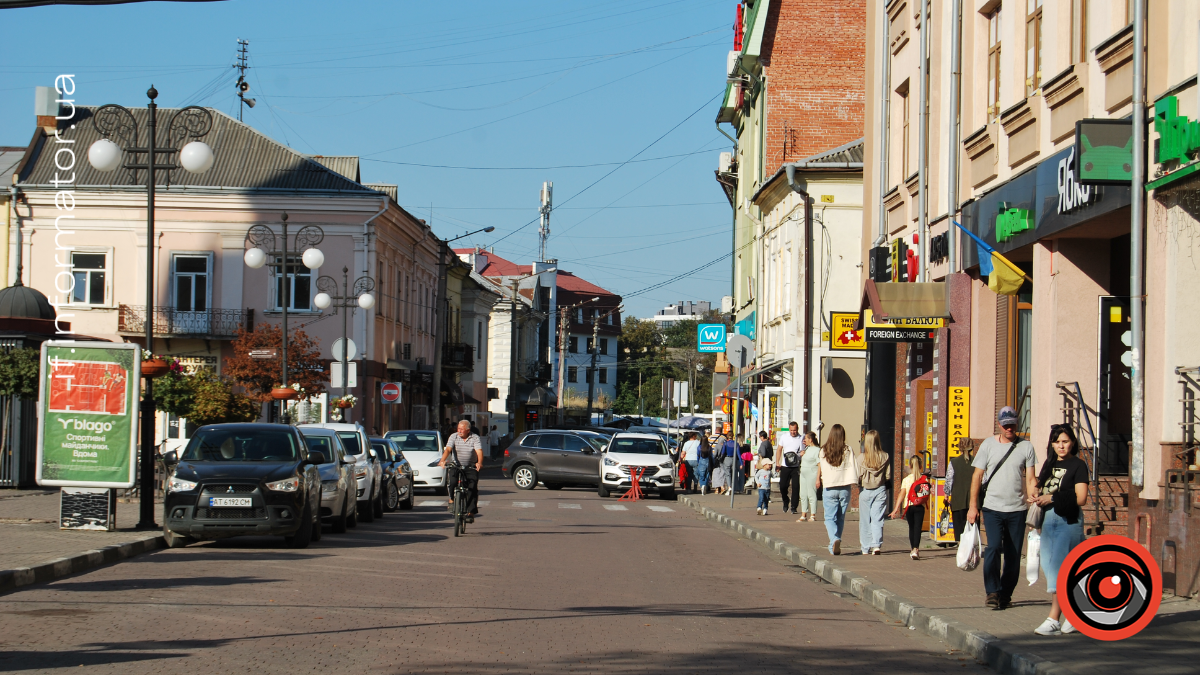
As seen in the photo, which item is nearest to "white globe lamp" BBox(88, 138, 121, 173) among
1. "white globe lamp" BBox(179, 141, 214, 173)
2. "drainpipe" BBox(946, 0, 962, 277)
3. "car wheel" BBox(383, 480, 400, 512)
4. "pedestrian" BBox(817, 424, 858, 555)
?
"white globe lamp" BBox(179, 141, 214, 173)

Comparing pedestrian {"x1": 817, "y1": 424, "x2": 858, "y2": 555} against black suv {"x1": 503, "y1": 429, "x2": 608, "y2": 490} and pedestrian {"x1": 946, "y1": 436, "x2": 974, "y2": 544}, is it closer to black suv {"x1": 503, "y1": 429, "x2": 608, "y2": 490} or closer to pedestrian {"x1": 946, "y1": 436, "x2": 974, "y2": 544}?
pedestrian {"x1": 946, "y1": 436, "x2": 974, "y2": 544}

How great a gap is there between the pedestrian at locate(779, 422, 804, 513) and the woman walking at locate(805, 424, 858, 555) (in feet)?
27.5

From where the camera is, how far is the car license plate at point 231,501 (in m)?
15.9

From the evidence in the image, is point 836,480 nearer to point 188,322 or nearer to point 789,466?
point 789,466

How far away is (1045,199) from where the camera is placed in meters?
15.2

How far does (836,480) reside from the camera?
17031 mm

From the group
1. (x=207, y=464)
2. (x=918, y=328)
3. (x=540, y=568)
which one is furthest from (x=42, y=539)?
(x=918, y=328)

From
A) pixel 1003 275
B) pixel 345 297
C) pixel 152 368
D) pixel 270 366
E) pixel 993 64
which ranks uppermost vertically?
pixel 993 64

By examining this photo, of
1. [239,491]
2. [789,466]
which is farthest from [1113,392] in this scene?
[789,466]

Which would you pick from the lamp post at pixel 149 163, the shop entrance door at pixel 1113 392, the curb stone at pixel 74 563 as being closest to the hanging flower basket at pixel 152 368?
the lamp post at pixel 149 163

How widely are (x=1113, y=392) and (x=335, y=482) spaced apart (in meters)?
10.6

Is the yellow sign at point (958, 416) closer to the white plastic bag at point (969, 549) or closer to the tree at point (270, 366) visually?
the white plastic bag at point (969, 549)

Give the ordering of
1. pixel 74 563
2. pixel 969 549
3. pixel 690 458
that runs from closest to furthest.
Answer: pixel 969 549 < pixel 74 563 < pixel 690 458

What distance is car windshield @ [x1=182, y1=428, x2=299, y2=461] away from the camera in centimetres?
1698
